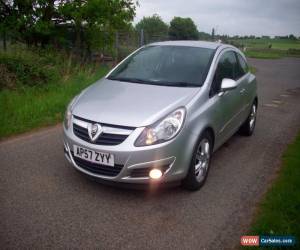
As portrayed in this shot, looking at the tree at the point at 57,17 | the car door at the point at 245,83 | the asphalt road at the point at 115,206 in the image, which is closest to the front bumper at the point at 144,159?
the asphalt road at the point at 115,206

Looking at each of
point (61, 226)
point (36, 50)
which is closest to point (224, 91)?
point (61, 226)

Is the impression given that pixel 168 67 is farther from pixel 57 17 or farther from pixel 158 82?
pixel 57 17

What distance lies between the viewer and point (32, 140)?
583 cm

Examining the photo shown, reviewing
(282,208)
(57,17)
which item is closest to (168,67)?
(282,208)

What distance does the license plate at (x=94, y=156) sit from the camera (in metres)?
3.60

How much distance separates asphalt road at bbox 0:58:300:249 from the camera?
3207 mm

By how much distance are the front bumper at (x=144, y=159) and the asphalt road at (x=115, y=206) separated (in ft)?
1.09

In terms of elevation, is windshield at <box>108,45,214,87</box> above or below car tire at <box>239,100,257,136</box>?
above

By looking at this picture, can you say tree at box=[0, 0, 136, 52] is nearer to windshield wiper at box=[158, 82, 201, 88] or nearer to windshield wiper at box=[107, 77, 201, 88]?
windshield wiper at box=[107, 77, 201, 88]

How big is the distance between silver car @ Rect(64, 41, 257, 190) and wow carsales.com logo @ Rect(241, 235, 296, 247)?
3.19 feet

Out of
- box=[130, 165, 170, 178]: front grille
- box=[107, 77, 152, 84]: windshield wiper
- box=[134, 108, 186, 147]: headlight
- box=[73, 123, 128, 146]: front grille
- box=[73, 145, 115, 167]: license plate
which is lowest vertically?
box=[130, 165, 170, 178]: front grille

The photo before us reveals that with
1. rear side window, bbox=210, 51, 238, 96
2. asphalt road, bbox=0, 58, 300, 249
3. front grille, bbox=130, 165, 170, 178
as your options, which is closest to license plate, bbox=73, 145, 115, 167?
front grille, bbox=130, 165, 170, 178

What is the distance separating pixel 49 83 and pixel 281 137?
5.91 meters

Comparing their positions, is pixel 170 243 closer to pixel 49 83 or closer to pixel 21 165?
pixel 21 165
